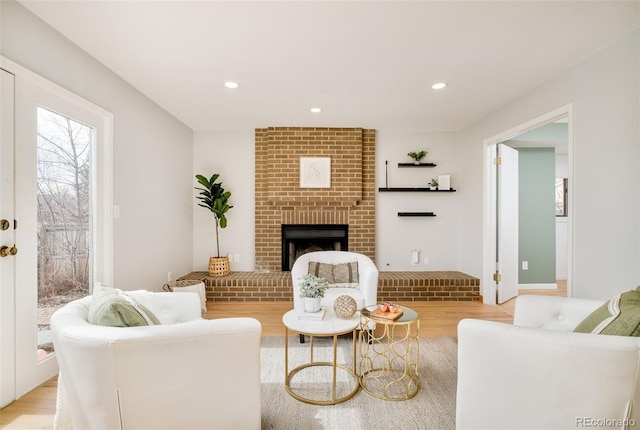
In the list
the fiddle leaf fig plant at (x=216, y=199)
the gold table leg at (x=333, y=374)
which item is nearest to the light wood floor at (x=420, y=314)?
the gold table leg at (x=333, y=374)

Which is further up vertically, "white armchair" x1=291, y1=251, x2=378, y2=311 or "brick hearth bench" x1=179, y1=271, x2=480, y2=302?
"white armchair" x1=291, y1=251, x2=378, y2=311

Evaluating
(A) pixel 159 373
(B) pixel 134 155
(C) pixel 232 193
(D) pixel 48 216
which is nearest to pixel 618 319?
(A) pixel 159 373

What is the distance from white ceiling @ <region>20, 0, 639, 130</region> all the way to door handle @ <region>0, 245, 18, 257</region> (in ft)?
4.84

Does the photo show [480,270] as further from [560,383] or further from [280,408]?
[280,408]

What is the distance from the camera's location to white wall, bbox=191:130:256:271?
4309 millimetres

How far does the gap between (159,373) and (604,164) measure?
124 inches

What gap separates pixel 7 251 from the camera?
1.70 metres

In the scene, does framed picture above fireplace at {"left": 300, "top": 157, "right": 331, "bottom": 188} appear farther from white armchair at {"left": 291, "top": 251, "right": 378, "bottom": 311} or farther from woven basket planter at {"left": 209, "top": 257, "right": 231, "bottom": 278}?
woven basket planter at {"left": 209, "top": 257, "right": 231, "bottom": 278}

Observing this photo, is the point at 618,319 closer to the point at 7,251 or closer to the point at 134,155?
the point at 7,251

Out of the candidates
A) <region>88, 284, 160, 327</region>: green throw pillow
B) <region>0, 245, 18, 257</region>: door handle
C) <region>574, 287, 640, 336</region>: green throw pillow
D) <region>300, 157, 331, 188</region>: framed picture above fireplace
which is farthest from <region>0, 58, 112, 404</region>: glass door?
<region>574, 287, 640, 336</region>: green throw pillow

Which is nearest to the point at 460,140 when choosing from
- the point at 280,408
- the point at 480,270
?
the point at 480,270

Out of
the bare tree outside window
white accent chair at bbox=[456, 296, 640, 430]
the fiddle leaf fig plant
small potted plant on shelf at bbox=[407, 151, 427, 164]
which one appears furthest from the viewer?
small potted plant on shelf at bbox=[407, 151, 427, 164]

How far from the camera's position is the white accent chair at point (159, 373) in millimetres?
1100

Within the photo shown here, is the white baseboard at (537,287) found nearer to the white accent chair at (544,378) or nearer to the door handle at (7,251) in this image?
the white accent chair at (544,378)
